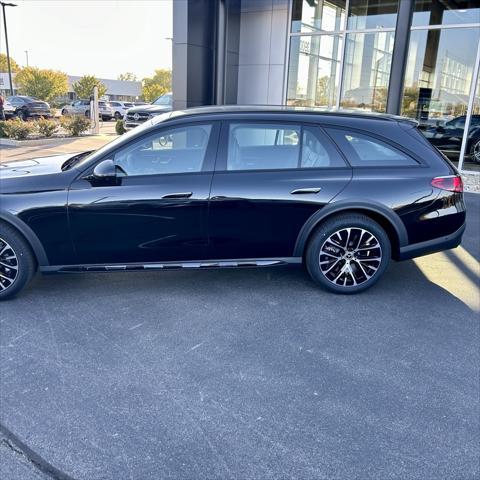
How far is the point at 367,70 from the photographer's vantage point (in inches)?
478

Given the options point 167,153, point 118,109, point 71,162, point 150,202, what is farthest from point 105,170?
point 118,109

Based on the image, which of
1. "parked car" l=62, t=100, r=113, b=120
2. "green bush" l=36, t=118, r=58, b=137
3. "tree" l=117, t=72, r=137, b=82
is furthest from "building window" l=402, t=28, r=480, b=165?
"tree" l=117, t=72, r=137, b=82

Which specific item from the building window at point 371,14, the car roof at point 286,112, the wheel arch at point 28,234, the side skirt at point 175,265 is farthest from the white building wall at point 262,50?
the wheel arch at point 28,234

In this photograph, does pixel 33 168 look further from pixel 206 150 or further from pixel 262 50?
pixel 262 50

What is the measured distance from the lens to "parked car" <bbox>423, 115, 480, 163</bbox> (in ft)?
35.6

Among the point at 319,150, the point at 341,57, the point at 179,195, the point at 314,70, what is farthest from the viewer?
the point at 314,70

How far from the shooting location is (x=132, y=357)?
3.19 m

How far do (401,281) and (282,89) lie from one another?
968cm

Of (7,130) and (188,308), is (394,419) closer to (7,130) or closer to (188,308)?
(188,308)

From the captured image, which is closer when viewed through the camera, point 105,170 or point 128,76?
point 105,170

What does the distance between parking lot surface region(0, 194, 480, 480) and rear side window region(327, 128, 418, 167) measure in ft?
3.97

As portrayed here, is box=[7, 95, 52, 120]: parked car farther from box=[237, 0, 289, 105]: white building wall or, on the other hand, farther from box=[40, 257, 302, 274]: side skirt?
box=[40, 257, 302, 274]: side skirt

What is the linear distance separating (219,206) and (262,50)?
1047 cm

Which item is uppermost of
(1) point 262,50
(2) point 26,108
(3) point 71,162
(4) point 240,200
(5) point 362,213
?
(1) point 262,50
